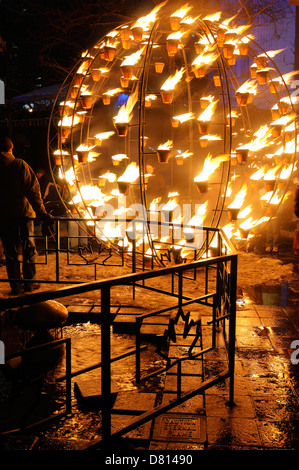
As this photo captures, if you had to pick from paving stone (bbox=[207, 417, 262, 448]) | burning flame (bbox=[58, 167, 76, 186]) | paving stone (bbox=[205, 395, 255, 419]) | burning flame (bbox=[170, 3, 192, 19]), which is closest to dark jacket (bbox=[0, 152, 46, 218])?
burning flame (bbox=[58, 167, 76, 186])

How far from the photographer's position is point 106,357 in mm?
2676

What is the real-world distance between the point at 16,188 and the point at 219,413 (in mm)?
5063

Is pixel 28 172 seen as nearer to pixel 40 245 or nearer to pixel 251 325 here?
pixel 251 325

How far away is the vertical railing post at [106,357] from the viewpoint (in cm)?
264

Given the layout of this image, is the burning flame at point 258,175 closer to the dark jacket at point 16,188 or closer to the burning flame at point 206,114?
the burning flame at point 206,114

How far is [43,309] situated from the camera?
497cm

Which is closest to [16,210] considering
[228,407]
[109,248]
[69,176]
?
[109,248]

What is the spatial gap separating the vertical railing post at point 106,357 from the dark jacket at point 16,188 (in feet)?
15.9

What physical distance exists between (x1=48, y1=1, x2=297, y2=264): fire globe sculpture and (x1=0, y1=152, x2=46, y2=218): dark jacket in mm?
739

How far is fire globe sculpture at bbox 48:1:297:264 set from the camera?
6.86 m

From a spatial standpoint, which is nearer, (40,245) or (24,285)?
(24,285)

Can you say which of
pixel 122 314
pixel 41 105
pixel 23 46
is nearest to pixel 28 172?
pixel 122 314

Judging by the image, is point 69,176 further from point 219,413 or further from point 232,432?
point 232,432

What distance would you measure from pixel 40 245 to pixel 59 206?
1.20 metres
